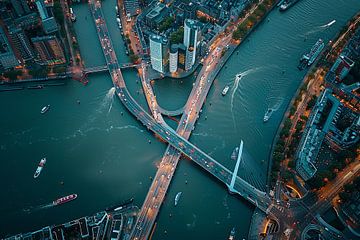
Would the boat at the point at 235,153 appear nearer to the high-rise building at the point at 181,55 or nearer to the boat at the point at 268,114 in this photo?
the boat at the point at 268,114

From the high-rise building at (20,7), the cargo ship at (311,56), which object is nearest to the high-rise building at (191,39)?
the cargo ship at (311,56)

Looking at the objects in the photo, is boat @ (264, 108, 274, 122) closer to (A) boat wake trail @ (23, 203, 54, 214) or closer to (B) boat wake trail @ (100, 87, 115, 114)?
(B) boat wake trail @ (100, 87, 115, 114)

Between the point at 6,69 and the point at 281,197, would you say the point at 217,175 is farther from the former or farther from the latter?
the point at 6,69

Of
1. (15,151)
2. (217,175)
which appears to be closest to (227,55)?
(217,175)

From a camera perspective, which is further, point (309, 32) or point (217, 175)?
point (309, 32)

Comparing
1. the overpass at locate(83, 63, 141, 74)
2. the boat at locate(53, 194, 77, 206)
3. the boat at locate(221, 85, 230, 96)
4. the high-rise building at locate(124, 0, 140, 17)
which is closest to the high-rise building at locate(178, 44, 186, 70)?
the overpass at locate(83, 63, 141, 74)

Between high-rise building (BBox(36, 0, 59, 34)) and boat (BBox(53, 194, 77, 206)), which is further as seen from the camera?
high-rise building (BBox(36, 0, 59, 34))
